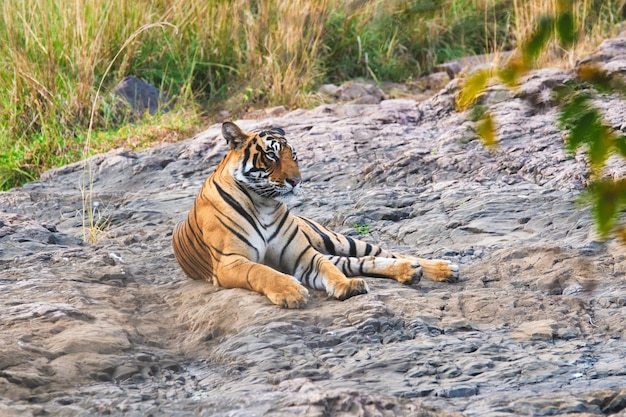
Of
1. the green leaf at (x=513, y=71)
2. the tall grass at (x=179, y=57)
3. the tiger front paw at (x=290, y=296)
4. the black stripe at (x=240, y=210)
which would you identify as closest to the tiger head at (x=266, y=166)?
the black stripe at (x=240, y=210)

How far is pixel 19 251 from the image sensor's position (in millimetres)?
5848

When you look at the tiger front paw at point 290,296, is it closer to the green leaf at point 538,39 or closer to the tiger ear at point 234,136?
the tiger ear at point 234,136

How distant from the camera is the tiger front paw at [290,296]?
4.32m

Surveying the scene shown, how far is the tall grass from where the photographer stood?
31.9 feet

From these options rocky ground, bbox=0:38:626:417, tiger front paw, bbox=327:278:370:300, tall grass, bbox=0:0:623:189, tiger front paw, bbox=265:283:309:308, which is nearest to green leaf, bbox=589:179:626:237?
rocky ground, bbox=0:38:626:417

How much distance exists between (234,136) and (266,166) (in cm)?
33

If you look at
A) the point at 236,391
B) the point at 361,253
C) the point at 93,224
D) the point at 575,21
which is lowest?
the point at 93,224

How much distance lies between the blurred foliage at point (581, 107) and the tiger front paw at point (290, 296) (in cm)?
321

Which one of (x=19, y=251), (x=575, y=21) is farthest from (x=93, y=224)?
(x=575, y=21)

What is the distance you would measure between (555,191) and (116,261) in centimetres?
304

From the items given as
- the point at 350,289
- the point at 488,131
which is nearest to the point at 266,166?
the point at 350,289

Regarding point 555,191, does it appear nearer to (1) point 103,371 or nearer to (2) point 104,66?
(1) point 103,371

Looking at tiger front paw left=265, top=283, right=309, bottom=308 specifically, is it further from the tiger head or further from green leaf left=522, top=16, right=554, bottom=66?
green leaf left=522, top=16, right=554, bottom=66

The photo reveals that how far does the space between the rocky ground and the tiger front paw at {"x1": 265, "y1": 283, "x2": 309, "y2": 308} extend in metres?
0.05
